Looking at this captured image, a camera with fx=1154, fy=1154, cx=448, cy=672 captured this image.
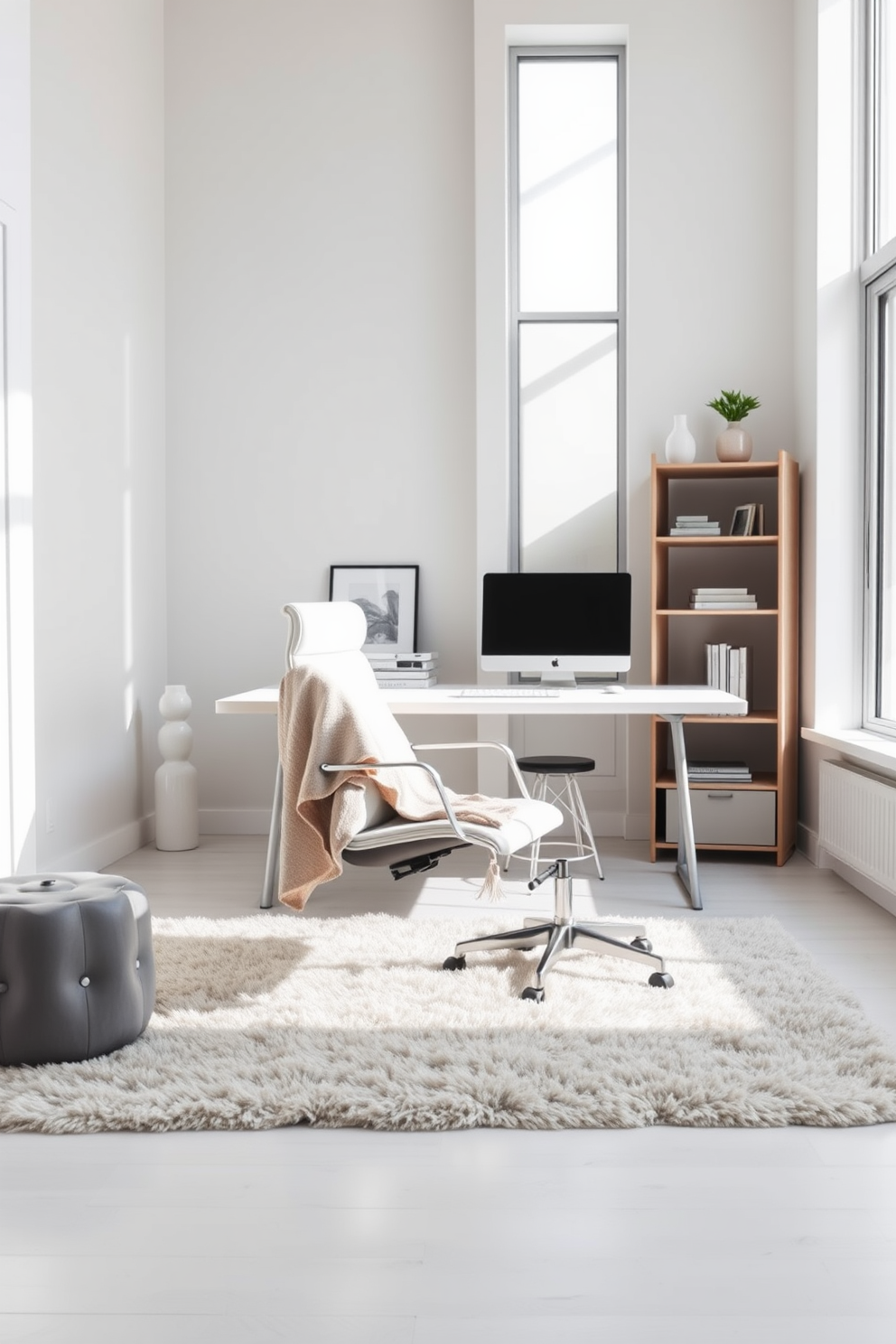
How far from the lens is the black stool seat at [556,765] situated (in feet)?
14.1

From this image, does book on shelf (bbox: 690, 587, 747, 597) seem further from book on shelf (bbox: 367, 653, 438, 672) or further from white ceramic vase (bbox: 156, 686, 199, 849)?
white ceramic vase (bbox: 156, 686, 199, 849)

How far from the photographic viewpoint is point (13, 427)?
347 centimetres

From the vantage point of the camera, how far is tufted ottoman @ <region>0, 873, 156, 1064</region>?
7.75 ft

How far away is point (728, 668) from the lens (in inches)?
185

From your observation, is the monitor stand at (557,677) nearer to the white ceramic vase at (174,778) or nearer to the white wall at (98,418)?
the white ceramic vase at (174,778)

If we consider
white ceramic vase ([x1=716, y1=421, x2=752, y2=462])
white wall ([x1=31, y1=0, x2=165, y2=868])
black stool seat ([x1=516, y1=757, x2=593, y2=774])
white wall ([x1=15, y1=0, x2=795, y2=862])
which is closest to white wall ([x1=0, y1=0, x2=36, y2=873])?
white wall ([x1=31, y1=0, x2=165, y2=868])

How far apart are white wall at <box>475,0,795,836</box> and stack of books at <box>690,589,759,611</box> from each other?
570mm

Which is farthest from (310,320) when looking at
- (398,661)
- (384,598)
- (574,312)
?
(398,661)

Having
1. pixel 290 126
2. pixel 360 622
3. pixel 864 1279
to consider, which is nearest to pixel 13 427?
pixel 360 622

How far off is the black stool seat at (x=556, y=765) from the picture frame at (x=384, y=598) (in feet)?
3.01

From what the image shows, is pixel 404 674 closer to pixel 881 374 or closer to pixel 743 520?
pixel 743 520

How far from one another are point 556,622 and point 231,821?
5.86ft

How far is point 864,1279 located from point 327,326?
172 inches

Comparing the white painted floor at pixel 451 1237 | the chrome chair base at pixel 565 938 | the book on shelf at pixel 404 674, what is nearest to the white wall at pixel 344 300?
the book on shelf at pixel 404 674
